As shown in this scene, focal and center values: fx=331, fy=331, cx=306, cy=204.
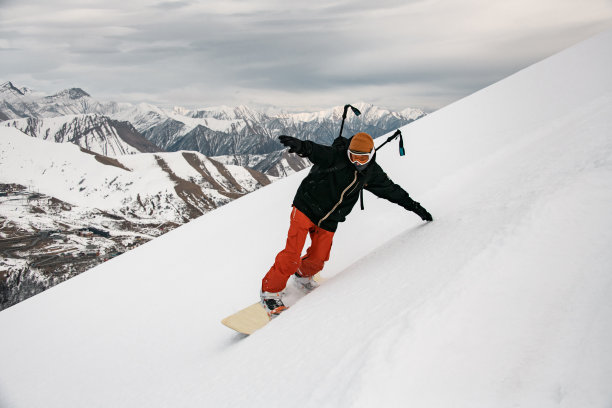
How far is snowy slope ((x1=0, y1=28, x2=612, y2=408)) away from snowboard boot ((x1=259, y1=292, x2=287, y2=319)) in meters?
0.51

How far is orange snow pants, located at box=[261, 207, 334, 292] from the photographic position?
4.38m

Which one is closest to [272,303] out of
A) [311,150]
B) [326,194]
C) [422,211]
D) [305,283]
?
[305,283]

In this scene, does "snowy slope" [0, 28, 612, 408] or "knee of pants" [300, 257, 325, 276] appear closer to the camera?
"snowy slope" [0, 28, 612, 408]

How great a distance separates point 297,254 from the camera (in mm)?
4383

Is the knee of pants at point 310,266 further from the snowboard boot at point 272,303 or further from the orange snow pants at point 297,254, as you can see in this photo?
the snowboard boot at point 272,303

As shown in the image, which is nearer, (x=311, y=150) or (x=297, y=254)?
(x=311, y=150)

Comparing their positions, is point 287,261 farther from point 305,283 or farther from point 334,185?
point 334,185

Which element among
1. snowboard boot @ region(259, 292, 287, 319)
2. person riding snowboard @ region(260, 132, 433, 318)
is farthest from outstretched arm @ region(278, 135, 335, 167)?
snowboard boot @ region(259, 292, 287, 319)

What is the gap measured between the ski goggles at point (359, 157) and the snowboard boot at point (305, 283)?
6.36ft

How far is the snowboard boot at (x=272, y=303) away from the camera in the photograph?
14.6 feet

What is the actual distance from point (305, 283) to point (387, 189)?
1866 millimetres

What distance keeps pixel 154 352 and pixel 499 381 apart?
4.73 metres

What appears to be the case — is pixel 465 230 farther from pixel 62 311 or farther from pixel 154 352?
pixel 62 311

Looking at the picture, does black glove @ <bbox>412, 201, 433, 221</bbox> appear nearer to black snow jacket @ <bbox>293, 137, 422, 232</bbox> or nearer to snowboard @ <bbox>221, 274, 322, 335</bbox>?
black snow jacket @ <bbox>293, 137, 422, 232</bbox>
